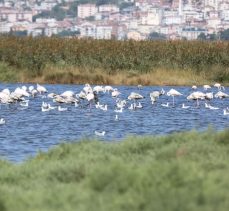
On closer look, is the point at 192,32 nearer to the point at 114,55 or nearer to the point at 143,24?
the point at 143,24

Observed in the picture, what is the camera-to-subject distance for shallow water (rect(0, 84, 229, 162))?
23172 millimetres

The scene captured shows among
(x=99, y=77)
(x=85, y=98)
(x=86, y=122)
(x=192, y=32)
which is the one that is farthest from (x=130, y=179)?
(x=192, y=32)

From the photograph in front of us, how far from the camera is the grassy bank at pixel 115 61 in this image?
45.4 metres

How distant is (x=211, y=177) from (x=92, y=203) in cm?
125

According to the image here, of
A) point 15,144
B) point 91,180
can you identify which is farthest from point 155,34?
point 91,180

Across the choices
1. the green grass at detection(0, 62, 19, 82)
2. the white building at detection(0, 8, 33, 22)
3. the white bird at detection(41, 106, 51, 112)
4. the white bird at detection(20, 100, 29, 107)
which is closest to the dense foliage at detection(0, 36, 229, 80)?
the green grass at detection(0, 62, 19, 82)

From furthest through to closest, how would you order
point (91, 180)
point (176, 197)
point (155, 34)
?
point (155, 34) < point (91, 180) < point (176, 197)

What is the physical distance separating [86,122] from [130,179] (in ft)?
58.9

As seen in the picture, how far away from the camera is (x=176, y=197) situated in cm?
933

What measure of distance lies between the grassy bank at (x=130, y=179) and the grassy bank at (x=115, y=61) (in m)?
30.3

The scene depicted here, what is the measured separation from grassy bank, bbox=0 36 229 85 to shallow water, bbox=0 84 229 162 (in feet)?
29.3

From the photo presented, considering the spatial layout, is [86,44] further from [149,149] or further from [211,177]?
[211,177]

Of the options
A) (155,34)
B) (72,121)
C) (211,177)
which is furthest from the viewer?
(155,34)

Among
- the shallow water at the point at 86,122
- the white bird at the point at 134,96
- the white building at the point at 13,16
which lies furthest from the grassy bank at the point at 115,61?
the white building at the point at 13,16
